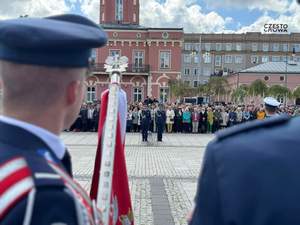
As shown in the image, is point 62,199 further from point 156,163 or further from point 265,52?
point 265,52

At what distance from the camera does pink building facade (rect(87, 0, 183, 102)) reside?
59906 millimetres

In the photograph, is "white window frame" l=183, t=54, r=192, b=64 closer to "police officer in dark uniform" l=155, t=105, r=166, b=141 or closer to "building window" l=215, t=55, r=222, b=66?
"building window" l=215, t=55, r=222, b=66

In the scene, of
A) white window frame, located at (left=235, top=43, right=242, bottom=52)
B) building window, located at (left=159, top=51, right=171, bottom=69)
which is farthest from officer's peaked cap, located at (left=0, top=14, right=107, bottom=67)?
white window frame, located at (left=235, top=43, right=242, bottom=52)

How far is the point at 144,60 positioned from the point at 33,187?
60.8 m

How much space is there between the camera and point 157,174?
12.0 meters

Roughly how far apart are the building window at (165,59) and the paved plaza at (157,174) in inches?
1529

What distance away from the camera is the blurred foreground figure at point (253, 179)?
1.21 m

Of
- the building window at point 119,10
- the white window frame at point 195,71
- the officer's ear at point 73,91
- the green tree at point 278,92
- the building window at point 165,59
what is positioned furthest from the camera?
the white window frame at point 195,71

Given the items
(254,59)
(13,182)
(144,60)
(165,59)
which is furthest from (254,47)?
(13,182)

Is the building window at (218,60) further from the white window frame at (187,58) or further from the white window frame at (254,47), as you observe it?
the white window frame at (254,47)

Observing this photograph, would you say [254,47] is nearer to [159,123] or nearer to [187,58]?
[187,58]

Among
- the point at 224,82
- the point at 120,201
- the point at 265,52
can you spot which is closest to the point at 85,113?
the point at 120,201

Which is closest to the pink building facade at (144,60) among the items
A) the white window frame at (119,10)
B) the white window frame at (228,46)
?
the white window frame at (119,10)

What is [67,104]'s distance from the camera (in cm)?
189
